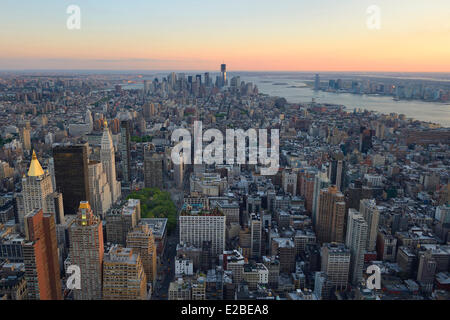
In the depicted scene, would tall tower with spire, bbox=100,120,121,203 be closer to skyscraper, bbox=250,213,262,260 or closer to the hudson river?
skyscraper, bbox=250,213,262,260

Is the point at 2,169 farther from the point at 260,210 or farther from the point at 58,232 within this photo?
the point at 260,210

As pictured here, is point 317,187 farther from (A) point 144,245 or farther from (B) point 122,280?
(B) point 122,280

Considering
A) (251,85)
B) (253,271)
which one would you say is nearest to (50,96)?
(251,85)

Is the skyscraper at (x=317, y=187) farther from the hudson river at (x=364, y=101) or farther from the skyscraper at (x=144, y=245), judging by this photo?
the hudson river at (x=364, y=101)

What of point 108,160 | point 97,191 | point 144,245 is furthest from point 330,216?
point 108,160

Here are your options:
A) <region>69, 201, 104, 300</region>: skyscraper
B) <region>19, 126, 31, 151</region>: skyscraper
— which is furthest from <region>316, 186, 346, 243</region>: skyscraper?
<region>19, 126, 31, 151</region>: skyscraper
